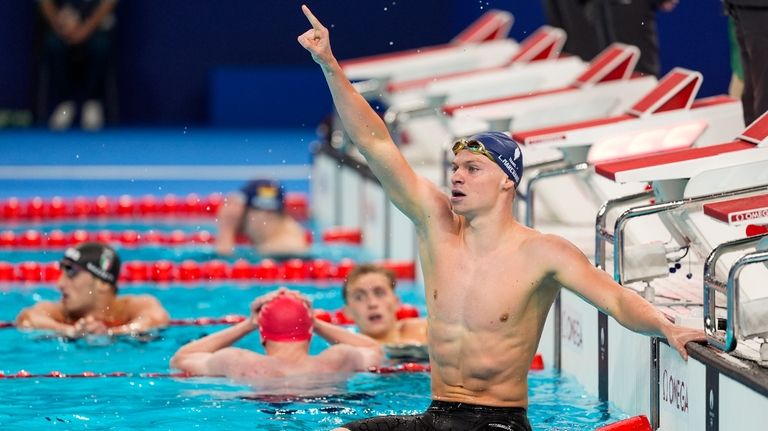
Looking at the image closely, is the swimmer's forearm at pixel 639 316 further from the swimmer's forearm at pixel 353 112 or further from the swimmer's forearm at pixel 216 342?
the swimmer's forearm at pixel 216 342

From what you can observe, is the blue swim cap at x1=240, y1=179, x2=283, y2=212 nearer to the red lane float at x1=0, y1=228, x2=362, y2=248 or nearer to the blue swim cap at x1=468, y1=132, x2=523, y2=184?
the red lane float at x1=0, y1=228, x2=362, y2=248

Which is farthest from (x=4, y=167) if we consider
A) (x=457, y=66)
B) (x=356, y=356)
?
(x=356, y=356)

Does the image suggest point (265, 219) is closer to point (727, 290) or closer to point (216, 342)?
point (216, 342)

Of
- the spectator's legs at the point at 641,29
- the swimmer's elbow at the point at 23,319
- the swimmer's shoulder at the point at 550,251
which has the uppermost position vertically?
the spectator's legs at the point at 641,29

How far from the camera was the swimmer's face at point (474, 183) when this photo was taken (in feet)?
15.4

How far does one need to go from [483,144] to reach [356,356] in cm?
→ 186

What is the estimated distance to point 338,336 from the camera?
649 cm

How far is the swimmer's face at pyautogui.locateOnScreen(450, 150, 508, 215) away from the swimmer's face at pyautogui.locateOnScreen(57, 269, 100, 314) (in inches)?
115

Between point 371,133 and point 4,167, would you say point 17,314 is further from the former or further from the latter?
point 4,167

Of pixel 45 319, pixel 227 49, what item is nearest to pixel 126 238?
pixel 45 319

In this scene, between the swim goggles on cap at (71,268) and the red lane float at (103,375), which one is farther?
the swim goggles on cap at (71,268)

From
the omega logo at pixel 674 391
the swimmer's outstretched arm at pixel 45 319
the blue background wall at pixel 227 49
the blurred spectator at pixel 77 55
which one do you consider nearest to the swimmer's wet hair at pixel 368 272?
the swimmer's outstretched arm at pixel 45 319

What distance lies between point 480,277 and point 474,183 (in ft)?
1.02

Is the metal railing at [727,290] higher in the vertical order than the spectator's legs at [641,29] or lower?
lower
